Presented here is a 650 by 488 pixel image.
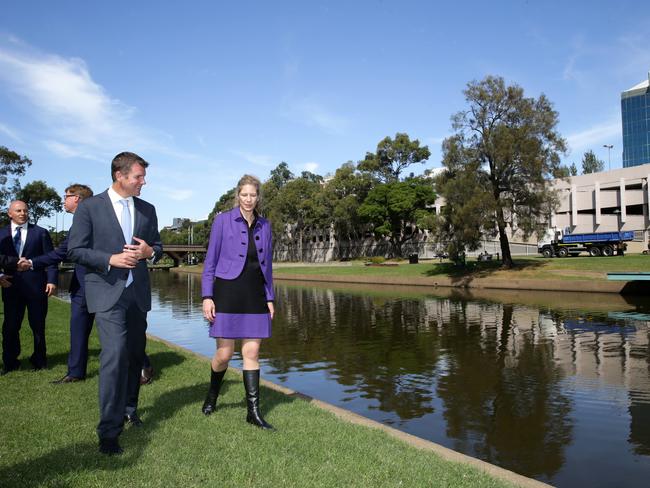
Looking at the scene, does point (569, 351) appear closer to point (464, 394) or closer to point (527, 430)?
point (464, 394)

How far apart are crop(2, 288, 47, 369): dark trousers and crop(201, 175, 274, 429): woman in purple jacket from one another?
352 centimetres

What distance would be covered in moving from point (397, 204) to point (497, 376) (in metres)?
52.1

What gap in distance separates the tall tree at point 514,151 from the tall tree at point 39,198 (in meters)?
52.3

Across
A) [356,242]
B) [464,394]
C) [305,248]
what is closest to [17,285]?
[464,394]

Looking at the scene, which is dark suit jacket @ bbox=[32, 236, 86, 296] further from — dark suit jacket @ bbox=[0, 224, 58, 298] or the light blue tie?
the light blue tie

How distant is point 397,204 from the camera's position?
5988 centimetres

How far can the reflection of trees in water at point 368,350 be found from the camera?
7.72 m

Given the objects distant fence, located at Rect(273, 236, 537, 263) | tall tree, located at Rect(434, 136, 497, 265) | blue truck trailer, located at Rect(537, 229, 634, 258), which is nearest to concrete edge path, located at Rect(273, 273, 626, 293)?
tall tree, located at Rect(434, 136, 497, 265)

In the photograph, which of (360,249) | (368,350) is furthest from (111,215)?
(360,249)

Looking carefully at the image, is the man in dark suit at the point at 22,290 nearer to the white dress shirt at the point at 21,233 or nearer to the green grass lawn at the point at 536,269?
Result: the white dress shirt at the point at 21,233

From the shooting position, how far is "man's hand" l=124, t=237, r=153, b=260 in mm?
3940

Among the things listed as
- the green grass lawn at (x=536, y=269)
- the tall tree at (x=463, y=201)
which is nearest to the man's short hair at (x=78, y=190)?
the green grass lawn at (x=536, y=269)

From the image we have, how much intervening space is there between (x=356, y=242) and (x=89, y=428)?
75027 mm

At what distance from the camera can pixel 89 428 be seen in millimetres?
4324
